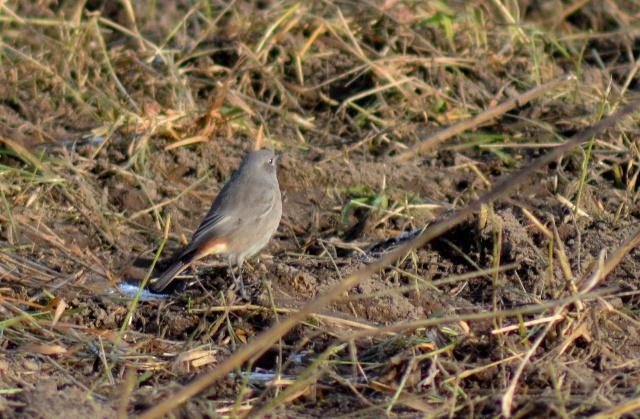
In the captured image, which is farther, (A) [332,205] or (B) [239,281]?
(A) [332,205]

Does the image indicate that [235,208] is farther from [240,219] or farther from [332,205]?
[332,205]

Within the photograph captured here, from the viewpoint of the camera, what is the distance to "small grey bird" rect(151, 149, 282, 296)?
6.13m

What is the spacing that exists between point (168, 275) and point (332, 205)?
57.7 inches

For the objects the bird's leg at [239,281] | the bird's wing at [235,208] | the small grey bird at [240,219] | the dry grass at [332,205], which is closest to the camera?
the dry grass at [332,205]

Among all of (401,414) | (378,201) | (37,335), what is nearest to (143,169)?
(378,201)

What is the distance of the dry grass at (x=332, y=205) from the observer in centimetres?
444

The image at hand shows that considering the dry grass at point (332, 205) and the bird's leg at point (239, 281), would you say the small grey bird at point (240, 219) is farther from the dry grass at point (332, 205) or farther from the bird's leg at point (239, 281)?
the dry grass at point (332, 205)

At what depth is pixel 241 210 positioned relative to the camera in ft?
21.8

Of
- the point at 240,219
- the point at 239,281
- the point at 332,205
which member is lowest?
the point at 332,205

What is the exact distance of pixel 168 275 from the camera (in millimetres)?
5984

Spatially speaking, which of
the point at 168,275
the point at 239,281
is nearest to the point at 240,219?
the point at 168,275

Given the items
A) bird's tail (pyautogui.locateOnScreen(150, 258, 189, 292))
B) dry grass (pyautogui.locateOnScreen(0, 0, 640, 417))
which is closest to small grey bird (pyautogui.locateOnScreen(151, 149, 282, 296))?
bird's tail (pyautogui.locateOnScreen(150, 258, 189, 292))

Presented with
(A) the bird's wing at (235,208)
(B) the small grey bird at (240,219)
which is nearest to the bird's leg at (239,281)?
(B) the small grey bird at (240,219)

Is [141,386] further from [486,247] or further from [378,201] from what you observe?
[378,201]
